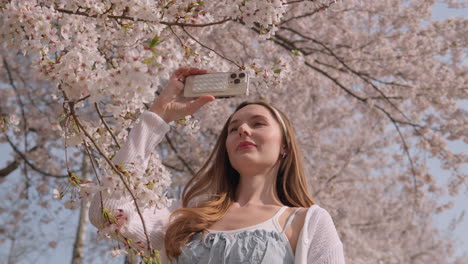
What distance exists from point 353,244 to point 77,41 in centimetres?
726

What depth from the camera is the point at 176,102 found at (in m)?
2.07

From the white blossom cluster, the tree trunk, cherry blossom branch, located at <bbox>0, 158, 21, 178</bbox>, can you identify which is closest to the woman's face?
the white blossom cluster

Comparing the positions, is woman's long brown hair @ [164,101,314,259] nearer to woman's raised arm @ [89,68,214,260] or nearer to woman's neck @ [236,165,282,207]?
woman's neck @ [236,165,282,207]

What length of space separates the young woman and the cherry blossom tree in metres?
0.13

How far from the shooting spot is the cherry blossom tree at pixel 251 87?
1.70 m

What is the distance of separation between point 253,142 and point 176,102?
1.33 ft

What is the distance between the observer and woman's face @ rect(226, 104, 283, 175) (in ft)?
7.32

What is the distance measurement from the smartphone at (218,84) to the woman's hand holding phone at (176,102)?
1.2 inches

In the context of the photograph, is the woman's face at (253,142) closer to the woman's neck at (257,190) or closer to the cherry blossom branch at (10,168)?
the woman's neck at (257,190)

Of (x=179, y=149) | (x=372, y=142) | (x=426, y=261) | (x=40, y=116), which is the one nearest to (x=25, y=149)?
(x=40, y=116)

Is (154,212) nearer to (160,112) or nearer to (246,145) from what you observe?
(160,112)

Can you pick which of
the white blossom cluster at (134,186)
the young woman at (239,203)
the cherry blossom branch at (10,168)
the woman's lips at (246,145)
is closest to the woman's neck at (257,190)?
the young woman at (239,203)

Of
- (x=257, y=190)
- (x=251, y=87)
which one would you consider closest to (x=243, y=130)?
(x=257, y=190)

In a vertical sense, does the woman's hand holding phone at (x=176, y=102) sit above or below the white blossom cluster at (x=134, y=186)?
above
